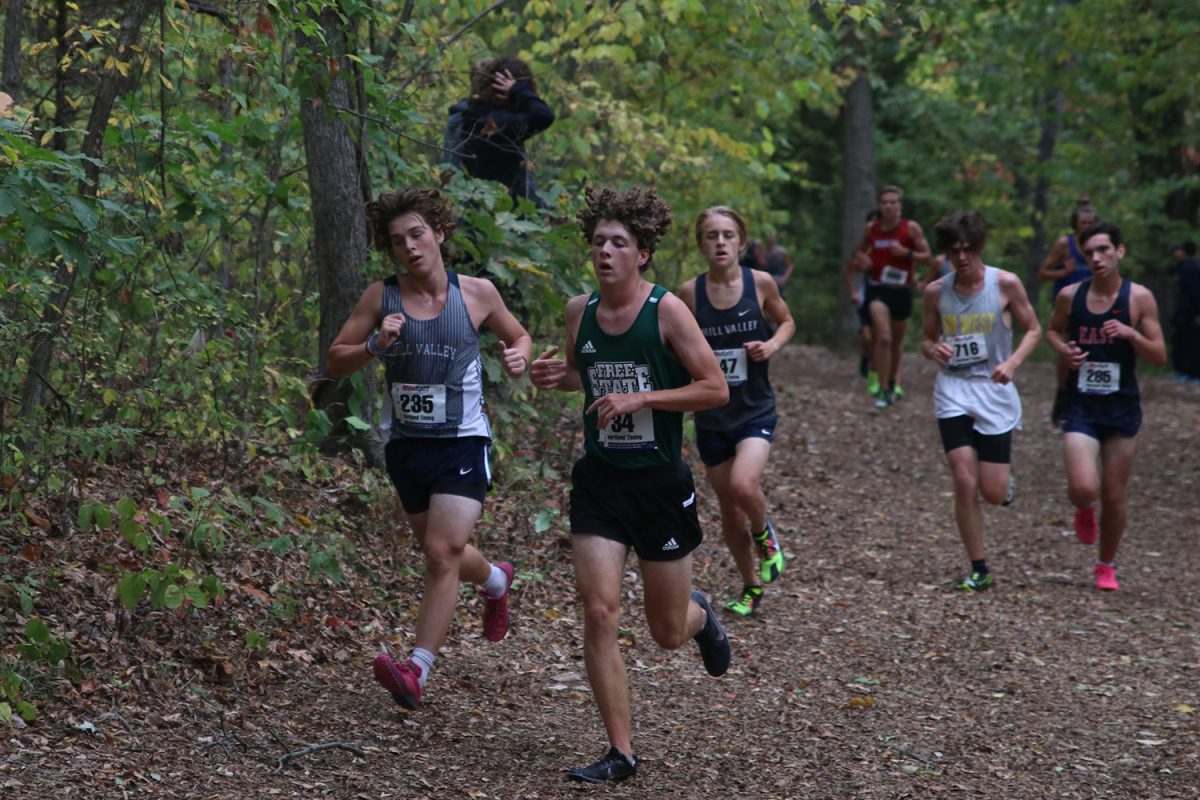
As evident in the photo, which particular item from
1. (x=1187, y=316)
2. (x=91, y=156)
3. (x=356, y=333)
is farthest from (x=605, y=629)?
(x=1187, y=316)

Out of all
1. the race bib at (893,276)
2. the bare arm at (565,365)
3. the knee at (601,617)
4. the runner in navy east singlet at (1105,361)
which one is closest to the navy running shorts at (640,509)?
the knee at (601,617)

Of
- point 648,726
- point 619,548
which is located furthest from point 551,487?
point 619,548

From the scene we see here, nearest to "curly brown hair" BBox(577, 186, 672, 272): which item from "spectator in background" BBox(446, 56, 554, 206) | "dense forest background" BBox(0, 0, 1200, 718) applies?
"dense forest background" BBox(0, 0, 1200, 718)

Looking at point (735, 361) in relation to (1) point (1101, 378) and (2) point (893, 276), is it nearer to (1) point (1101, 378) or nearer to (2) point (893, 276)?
(1) point (1101, 378)

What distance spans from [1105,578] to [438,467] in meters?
5.40

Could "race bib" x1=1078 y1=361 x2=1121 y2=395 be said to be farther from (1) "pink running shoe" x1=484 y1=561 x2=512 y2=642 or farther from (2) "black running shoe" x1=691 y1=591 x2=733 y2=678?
(1) "pink running shoe" x1=484 y1=561 x2=512 y2=642

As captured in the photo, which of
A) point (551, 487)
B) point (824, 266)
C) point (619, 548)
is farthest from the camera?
point (824, 266)

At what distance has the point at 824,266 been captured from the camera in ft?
105

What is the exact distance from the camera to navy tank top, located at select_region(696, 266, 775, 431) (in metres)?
7.43

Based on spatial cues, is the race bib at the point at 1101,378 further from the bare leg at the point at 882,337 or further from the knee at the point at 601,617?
the bare leg at the point at 882,337

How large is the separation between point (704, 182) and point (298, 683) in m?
8.45

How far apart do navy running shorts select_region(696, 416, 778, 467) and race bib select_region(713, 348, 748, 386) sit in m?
0.25

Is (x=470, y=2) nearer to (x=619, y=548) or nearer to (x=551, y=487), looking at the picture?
(x=551, y=487)

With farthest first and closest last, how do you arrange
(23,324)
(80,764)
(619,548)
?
(23,324) → (619,548) → (80,764)
